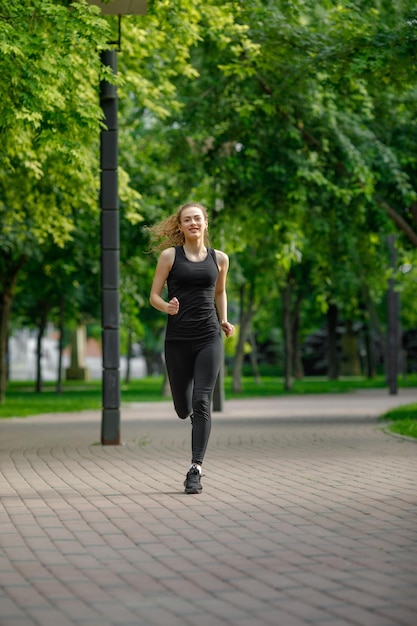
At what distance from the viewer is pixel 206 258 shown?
30.0 ft

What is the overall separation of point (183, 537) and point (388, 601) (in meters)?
1.97

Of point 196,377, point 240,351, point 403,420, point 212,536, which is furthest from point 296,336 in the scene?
point 212,536

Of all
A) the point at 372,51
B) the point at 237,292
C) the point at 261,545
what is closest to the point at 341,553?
the point at 261,545

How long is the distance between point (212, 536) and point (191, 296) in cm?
256

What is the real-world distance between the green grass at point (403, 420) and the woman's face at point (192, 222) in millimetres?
6306

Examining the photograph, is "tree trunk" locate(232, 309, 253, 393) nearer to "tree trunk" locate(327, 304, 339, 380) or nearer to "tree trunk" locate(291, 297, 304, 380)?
"tree trunk" locate(291, 297, 304, 380)

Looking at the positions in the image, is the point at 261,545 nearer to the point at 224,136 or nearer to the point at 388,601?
the point at 388,601

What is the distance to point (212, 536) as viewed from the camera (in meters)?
6.86

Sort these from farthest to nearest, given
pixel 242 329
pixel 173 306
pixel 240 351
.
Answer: pixel 240 351, pixel 242 329, pixel 173 306

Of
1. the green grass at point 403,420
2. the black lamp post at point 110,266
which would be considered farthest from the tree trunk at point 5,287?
the black lamp post at point 110,266

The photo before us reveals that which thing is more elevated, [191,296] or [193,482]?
[191,296]

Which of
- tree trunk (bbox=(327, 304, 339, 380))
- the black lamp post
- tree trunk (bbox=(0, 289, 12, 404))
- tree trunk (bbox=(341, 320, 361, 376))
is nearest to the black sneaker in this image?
the black lamp post

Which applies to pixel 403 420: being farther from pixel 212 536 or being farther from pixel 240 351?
pixel 240 351

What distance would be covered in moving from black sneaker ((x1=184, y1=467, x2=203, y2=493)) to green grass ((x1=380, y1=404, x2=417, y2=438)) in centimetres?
613
